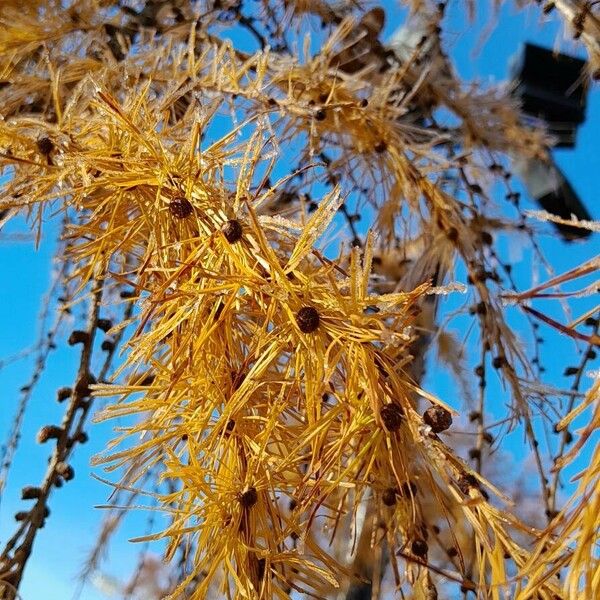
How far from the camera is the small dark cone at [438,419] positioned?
0.37 meters

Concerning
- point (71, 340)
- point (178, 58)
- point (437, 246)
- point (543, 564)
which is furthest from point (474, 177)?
point (543, 564)

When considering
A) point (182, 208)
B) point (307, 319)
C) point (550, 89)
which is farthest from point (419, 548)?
point (550, 89)

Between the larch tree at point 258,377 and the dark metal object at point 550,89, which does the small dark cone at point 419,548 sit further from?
the dark metal object at point 550,89

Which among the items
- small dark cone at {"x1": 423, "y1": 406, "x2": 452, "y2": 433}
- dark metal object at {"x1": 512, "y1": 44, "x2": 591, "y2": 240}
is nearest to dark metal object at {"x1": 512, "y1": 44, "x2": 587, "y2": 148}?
dark metal object at {"x1": 512, "y1": 44, "x2": 591, "y2": 240}

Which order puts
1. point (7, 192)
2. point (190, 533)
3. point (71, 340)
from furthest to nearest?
point (71, 340)
point (7, 192)
point (190, 533)

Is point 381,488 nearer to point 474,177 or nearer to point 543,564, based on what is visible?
point 543,564

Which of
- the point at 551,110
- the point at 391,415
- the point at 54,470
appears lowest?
the point at 54,470

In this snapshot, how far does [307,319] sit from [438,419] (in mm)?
89

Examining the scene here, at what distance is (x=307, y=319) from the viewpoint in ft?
1.34

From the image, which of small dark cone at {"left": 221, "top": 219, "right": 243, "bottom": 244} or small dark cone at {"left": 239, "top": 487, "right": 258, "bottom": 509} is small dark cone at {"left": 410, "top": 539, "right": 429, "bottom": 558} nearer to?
small dark cone at {"left": 239, "top": 487, "right": 258, "bottom": 509}

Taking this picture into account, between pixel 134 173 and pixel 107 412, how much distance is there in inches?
6.4

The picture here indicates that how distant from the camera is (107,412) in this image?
0.42 m

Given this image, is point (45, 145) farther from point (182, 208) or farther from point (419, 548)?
point (419, 548)

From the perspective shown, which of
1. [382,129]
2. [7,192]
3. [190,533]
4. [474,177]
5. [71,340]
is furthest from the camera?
[474,177]
